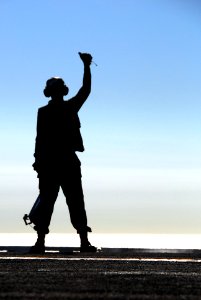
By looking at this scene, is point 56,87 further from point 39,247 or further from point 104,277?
point 104,277

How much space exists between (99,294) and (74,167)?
7584mm

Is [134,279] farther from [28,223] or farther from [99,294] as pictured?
[28,223]

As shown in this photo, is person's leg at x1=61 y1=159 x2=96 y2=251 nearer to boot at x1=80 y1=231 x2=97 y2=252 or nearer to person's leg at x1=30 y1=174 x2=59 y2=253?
boot at x1=80 y1=231 x2=97 y2=252

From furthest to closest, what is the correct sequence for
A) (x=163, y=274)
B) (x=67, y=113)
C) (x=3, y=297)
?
1. (x=67, y=113)
2. (x=163, y=274)
3. (x=3, y=297)

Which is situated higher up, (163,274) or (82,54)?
(82,54)

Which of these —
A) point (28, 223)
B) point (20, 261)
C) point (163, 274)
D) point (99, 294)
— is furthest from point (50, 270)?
point (28, 223)

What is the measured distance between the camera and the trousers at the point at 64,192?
13.3 metres

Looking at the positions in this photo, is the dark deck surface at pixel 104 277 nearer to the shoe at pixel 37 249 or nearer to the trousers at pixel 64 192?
the shoe at pixel 37 249

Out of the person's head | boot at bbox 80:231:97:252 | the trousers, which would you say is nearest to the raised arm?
the person's head

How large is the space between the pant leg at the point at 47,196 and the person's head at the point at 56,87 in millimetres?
1173

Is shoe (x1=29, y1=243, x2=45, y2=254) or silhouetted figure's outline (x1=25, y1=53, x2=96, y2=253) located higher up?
silhouetted figure's outline (x1=25, y1=53, x2=96, y2=253)

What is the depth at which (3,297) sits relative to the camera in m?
5.46

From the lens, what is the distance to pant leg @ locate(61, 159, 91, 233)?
1331cm

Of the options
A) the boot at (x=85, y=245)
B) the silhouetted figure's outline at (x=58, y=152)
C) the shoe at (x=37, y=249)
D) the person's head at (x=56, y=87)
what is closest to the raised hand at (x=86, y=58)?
the silhouetted figure's outline at (x=58, y=152)
